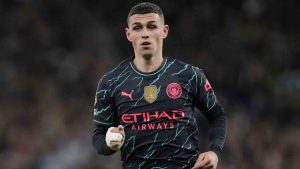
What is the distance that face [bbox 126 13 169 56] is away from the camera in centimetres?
464

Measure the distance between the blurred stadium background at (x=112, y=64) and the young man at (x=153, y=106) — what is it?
4.26 m

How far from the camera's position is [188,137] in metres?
4.61

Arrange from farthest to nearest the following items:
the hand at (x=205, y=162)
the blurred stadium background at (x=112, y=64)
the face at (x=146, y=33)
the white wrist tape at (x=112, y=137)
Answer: the blurred stadium background at (x=112, y=64) → the face at (x=146, y=33) → the hand at (x=205, y=162) → the white wrist tape at (x=112, y=137)

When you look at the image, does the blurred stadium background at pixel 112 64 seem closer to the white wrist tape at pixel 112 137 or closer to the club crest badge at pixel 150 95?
the club crest badge at pixel 150 95

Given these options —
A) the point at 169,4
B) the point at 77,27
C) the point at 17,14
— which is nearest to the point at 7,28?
the point at 17,14

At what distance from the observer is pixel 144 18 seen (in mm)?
4711

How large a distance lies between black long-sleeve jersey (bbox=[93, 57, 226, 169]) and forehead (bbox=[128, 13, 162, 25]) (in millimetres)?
280

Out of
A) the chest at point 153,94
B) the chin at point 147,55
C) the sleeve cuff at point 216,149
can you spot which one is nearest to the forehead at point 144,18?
the chin at point 147,55

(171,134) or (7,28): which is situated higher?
(7,28)

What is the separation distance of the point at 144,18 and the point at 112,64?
20.0ft

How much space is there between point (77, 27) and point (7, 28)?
112 cm

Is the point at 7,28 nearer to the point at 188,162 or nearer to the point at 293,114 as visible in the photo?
the point at 293,114

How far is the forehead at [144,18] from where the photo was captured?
4703 millimetres

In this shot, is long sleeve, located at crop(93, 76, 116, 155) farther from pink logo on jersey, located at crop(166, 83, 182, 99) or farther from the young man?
pink logo on jersey, located at crop(166, 83, 182, 99)
